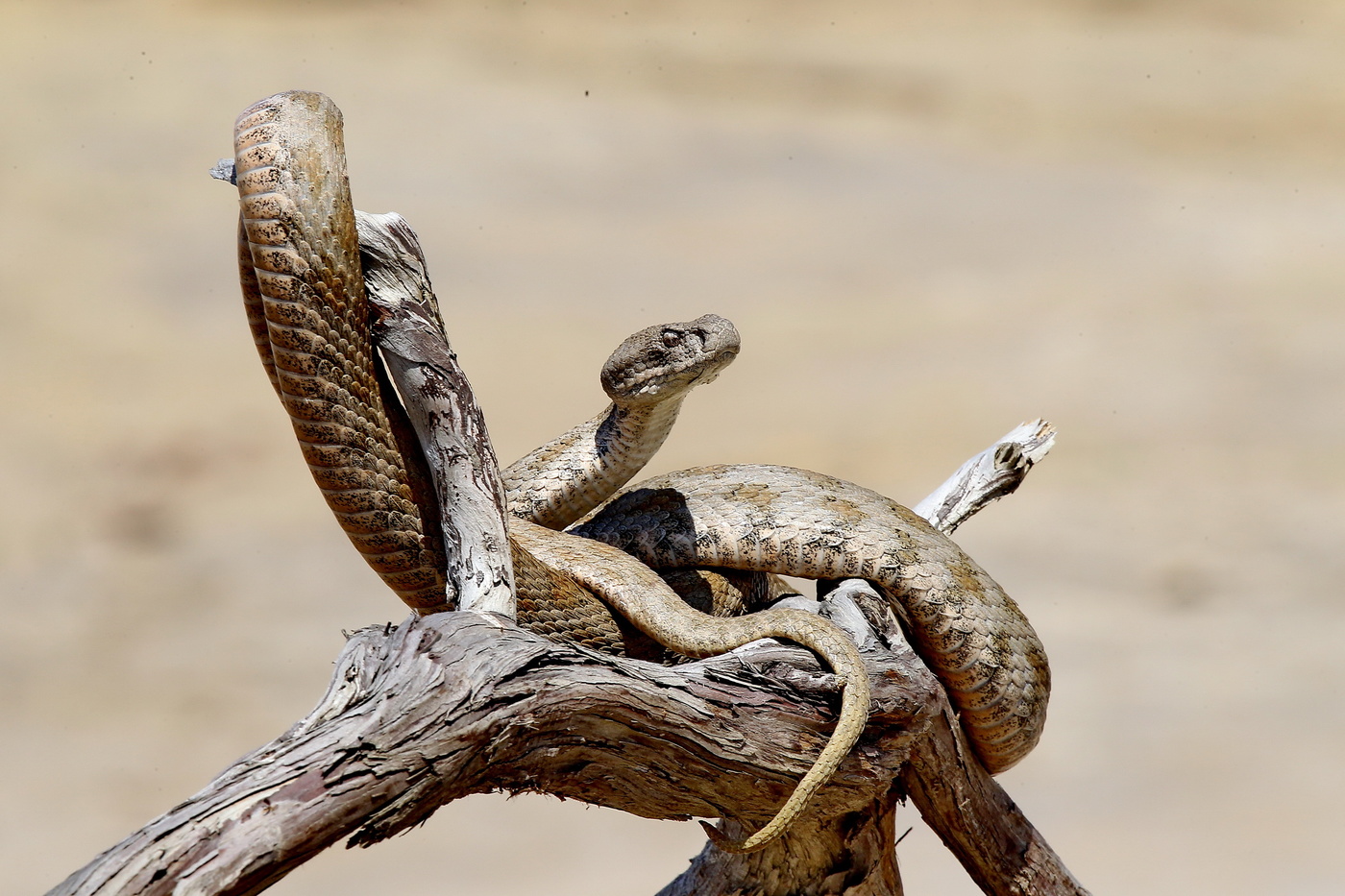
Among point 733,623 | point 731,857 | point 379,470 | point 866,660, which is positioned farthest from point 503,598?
point 731,857

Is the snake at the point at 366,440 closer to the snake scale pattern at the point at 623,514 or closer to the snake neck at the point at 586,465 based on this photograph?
the snake scale pattern at the point at 623,514

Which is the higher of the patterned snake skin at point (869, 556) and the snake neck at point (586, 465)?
the snake neck at point (586, 465)

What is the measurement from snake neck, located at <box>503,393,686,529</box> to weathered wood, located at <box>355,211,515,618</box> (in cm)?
100

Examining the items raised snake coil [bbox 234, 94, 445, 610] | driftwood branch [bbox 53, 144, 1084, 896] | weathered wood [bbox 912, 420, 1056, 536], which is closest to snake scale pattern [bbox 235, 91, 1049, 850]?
raised snake coil [bbox 234, 94, 445, 610]

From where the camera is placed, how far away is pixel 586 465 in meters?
4.40

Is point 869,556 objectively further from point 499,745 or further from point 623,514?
point 499,745

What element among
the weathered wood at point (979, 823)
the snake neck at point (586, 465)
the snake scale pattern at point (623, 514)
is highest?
the snake neck at point (586, 465)

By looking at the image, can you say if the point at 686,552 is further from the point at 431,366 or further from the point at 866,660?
the point at 431,366

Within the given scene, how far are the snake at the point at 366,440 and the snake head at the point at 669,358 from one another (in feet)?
0.03

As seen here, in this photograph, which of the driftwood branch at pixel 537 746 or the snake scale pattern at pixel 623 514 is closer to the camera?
the driftwood branch at pixel 537 746

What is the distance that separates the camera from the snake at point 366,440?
2986mm

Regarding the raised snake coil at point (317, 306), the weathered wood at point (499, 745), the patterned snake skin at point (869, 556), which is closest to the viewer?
the weathered wood at point (499, 745)

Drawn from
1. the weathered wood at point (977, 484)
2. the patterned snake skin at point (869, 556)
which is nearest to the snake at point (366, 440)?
the patterned snake skin at point (869, 556)

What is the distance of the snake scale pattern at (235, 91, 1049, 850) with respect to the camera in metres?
3.02
